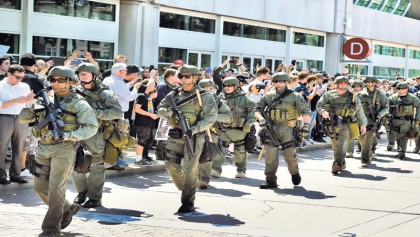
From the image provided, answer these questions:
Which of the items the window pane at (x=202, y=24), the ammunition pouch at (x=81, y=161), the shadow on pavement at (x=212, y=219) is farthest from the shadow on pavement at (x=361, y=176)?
the window pane at (x=202, y=24)

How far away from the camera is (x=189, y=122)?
36.4 ft

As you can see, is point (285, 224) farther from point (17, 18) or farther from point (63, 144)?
point (17, 18)

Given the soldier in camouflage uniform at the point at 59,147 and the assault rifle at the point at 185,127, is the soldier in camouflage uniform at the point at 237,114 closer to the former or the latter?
the assault rifle at the point at 185,127

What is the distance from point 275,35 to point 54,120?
26.0m

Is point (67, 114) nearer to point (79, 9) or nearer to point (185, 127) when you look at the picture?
point (185, 127)

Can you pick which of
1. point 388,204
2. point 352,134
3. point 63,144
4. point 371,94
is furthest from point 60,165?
point 371,94

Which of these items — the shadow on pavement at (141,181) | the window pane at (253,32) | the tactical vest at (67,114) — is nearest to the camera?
the tactical vest at (67,114)

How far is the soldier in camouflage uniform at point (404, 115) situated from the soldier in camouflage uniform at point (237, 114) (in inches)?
247

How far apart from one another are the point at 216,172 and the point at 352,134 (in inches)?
111

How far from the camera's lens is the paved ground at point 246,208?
383 inches

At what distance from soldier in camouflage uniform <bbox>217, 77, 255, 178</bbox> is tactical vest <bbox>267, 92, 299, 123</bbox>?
744mm

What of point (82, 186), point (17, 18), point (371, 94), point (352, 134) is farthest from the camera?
point (17, 18)

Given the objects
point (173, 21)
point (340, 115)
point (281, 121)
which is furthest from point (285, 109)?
point (173, 21)

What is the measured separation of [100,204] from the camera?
11.2 meters
